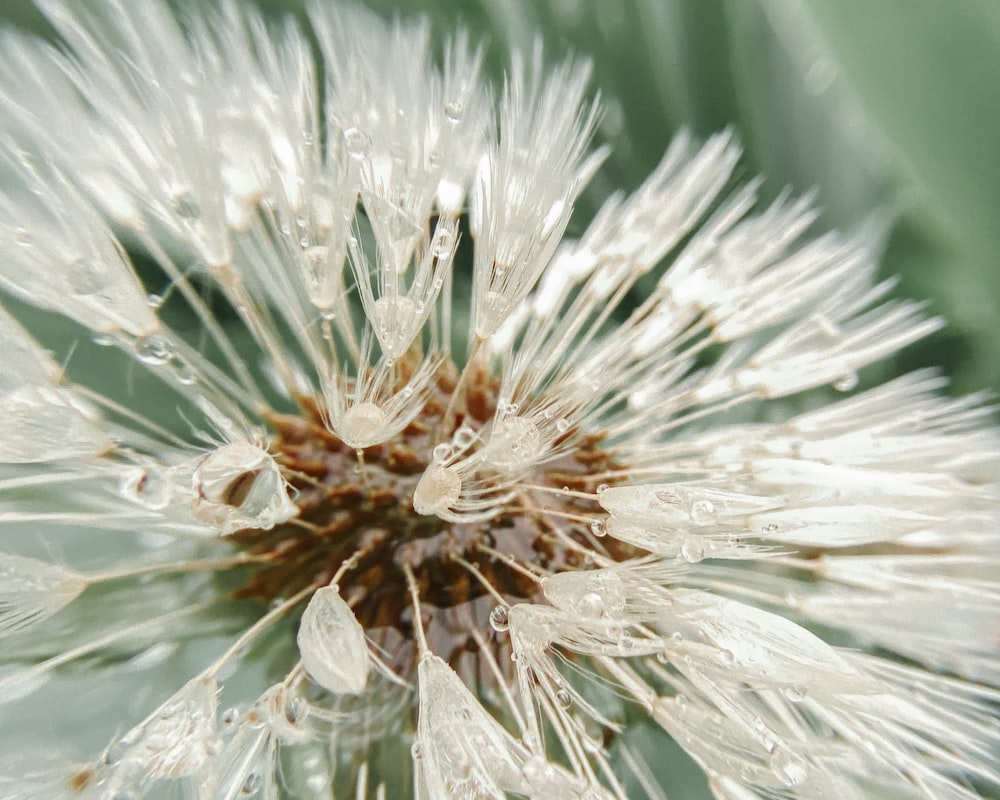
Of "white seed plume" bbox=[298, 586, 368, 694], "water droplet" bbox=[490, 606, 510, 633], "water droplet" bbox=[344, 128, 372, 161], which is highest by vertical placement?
"water droplet" bbox=[344, 128, 372, 161]

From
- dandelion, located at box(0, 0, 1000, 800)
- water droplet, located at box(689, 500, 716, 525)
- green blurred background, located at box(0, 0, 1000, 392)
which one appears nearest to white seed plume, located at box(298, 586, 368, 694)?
dandelion, located at box(0, 0, 1000, 800)

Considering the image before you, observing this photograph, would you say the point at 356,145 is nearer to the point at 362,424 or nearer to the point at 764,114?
the point at 362,424

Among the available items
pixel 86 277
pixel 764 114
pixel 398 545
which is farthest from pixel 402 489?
pixel 764 114

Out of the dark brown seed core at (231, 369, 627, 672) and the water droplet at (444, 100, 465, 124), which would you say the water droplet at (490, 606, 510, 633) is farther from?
the water droplet at (444, 100, 465, 124)

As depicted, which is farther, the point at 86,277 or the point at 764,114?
the point at 764,114

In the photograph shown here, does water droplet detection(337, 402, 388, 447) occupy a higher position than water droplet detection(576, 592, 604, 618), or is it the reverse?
water droplet detection(337, 402, 388, 447)

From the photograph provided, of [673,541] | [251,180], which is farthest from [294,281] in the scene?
[673,541]

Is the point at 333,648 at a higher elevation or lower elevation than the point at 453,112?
lower
